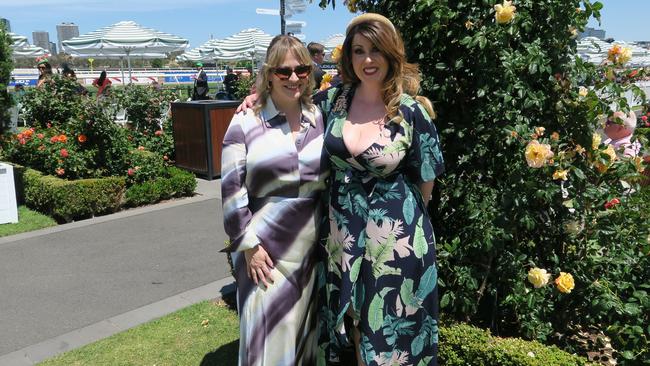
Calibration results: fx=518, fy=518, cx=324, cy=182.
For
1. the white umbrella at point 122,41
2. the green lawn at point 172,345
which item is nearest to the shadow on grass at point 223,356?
the green lawn at point 172,345

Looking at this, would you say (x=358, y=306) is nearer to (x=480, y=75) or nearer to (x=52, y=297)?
(x=480, y=75)

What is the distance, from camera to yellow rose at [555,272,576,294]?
8.49 ft

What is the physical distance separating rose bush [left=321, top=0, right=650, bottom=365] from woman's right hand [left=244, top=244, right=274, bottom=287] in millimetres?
996

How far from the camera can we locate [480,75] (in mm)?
2639

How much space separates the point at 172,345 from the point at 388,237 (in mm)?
2190

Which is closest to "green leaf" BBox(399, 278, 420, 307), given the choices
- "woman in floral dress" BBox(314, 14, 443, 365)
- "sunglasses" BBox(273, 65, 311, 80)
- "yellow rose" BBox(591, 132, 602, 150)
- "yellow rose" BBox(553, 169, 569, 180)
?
"woman in floral dress" BBox(314, 14, 443, 365)

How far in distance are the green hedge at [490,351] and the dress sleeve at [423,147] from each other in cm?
99

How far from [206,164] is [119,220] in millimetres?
2328

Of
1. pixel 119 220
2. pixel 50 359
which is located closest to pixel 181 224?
pixel 119 220

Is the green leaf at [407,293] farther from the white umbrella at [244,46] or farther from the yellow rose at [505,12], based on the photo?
the white umbrella at [244,46]

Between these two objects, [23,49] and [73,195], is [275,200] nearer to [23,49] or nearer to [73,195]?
[73,195]

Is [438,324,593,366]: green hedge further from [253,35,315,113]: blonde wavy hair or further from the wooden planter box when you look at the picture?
the wooden planter box

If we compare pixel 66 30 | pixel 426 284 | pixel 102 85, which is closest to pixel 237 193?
pixel 426 284

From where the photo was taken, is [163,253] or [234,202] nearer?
[234,202]
